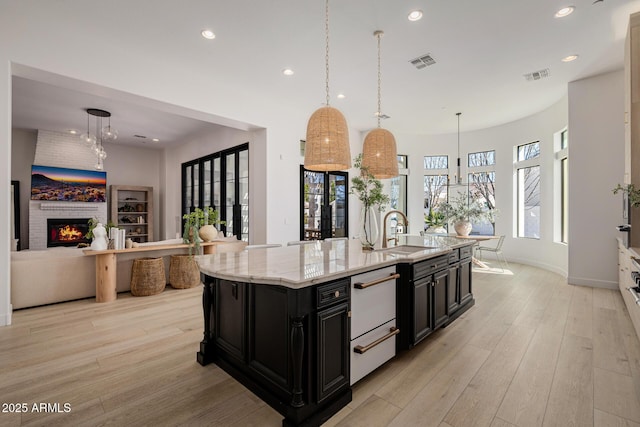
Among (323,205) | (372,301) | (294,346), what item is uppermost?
(323,205)

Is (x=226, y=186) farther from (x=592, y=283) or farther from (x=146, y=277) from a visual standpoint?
(x=592, y=283)

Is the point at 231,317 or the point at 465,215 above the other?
the point at 465,215

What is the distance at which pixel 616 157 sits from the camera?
4504 mm

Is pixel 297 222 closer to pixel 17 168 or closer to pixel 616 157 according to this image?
pixel 616 157

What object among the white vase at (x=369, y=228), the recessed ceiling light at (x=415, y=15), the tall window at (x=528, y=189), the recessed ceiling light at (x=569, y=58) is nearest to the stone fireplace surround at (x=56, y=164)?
the white vase at (x=369, y=228)

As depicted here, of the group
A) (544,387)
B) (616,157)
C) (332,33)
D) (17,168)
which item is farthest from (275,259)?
(17,168)

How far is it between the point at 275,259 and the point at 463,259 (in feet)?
7.69

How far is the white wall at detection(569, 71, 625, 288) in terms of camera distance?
14.8 ft

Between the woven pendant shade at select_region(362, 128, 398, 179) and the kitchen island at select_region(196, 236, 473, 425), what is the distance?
36.8 inches

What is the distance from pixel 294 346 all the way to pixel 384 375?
38.6 inches

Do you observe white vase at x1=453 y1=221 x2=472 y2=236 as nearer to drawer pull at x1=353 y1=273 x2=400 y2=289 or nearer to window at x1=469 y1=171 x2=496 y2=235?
window at x1=469 y1=171 x2=496 y2=235

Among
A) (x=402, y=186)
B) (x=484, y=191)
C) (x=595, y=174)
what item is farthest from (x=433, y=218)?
(x=595, y=174)

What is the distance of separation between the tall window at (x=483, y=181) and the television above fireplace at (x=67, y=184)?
9971mm

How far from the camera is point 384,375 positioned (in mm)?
2219
